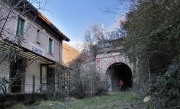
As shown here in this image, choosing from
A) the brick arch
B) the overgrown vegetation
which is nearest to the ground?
the overgrown vegetation

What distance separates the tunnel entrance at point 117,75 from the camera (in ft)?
71.7

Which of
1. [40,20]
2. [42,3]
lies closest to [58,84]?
[40,20]

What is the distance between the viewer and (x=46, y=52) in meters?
16.5

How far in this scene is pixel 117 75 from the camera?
2462 cm

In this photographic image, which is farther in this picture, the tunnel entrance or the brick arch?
the tunnel entrance

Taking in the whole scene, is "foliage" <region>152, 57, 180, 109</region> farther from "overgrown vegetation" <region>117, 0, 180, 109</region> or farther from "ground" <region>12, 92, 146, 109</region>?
"ground" <region>12, 92, 146, 109</region>

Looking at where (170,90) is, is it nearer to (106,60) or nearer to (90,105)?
(90,105)

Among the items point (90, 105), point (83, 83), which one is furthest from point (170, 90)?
point (83, 83)

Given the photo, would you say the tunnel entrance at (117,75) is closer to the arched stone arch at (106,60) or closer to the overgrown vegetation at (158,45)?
the arched stone arch at (106,60)

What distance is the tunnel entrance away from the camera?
71.7 feet

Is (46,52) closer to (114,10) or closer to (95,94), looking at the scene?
(95,94)

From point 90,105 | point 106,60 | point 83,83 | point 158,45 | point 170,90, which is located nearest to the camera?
point 170,90

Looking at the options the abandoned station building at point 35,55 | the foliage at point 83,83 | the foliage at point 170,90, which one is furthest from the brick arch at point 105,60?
the foliage at point 170,90

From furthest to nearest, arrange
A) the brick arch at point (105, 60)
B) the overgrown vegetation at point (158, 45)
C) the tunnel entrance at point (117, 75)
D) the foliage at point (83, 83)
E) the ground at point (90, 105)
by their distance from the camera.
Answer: the tunnel entrance at point (117, 75)
the brick arch at point (105, 60)
the foliage at point (83, 83)
the ground at point (90, 105)
the overgrown vegetation at point (158, 45)
